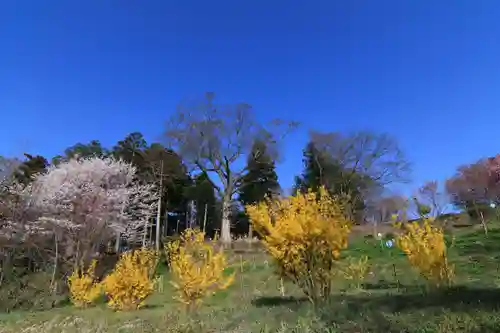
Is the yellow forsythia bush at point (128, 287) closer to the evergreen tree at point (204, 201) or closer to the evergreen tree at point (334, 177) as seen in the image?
the evergreen tree at point (204, 201)

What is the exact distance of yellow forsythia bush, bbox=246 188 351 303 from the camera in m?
8.18

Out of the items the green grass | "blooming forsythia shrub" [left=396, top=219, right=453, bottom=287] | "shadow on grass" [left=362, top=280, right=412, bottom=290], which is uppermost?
"blooming forsythia shrub" [left=396, top=219, right=453, bottom=287]

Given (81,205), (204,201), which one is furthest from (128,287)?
(204,201)

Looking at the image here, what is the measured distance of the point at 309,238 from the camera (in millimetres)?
8258

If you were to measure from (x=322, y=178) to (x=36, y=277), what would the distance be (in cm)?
2531

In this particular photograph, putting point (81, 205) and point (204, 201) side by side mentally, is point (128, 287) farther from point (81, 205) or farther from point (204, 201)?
point (204, 201)

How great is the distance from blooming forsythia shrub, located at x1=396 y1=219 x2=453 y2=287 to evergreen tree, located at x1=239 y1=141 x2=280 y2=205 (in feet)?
59.4

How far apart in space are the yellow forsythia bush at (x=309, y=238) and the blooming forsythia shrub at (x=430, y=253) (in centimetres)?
228

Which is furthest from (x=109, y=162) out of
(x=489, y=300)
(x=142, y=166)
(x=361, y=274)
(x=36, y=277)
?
(x=489, y=300)

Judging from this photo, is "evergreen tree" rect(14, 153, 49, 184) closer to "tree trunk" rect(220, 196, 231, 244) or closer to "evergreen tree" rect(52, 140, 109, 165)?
"evergreen tree" rect(52, 140, 109, 165)

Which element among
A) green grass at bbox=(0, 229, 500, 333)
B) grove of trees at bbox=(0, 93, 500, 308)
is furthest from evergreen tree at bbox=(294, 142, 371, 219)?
green grass at bbox=(0, 229, 500, 333)

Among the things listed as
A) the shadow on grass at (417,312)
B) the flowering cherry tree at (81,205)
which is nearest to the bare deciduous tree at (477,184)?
the shadow on grass at (417,312)

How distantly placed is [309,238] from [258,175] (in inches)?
996

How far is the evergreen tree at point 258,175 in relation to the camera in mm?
31117
